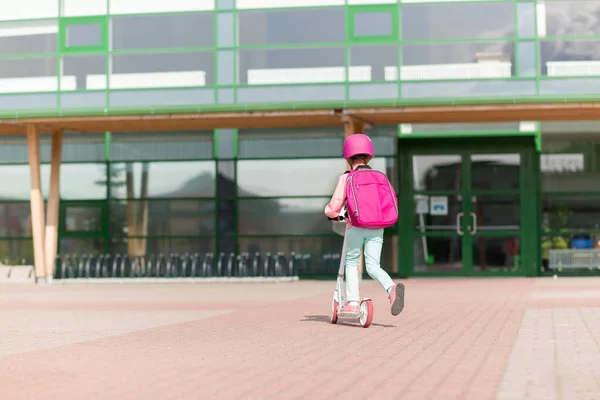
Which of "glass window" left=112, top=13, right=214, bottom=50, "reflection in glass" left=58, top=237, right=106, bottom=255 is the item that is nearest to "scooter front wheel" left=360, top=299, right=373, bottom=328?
"glass window" left=112, top=13, right=214, bottom=50

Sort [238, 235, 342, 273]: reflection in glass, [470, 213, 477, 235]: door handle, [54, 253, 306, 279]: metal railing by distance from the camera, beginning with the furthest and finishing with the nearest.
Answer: [238, 235, 342, 273]: reflection in glass, [470, 213, 477, 235]: door handle, [54, 253, 306, 279]: metal railing

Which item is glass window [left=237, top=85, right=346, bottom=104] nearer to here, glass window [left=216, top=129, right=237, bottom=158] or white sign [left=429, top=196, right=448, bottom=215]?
glass window [left=216, top=129, right=237, bottom=158]

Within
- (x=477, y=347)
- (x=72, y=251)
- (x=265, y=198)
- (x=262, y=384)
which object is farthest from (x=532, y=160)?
(x=262, y=384)

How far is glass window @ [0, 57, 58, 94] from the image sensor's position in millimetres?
24469

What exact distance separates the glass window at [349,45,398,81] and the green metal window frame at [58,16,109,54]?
5.63 m

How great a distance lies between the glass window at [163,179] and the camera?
24.9m

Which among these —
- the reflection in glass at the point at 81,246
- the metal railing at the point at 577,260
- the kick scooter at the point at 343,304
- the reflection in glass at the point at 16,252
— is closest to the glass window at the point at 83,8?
the reflection in glass at the point at 81,246

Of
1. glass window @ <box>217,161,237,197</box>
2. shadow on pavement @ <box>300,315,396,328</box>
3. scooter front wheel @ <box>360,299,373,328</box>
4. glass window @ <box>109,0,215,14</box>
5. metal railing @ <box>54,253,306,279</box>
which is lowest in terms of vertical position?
shadow on pavement @ <box>300,315,396,328</box>

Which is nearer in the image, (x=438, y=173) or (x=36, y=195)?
(x=36, y=195)

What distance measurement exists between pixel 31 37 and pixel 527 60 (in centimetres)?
1112

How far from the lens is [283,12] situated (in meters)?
24.2

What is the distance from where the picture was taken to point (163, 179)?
25.0 meters

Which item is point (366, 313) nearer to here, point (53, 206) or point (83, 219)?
point (53, 206)

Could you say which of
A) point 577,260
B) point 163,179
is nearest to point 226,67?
point 163,179
